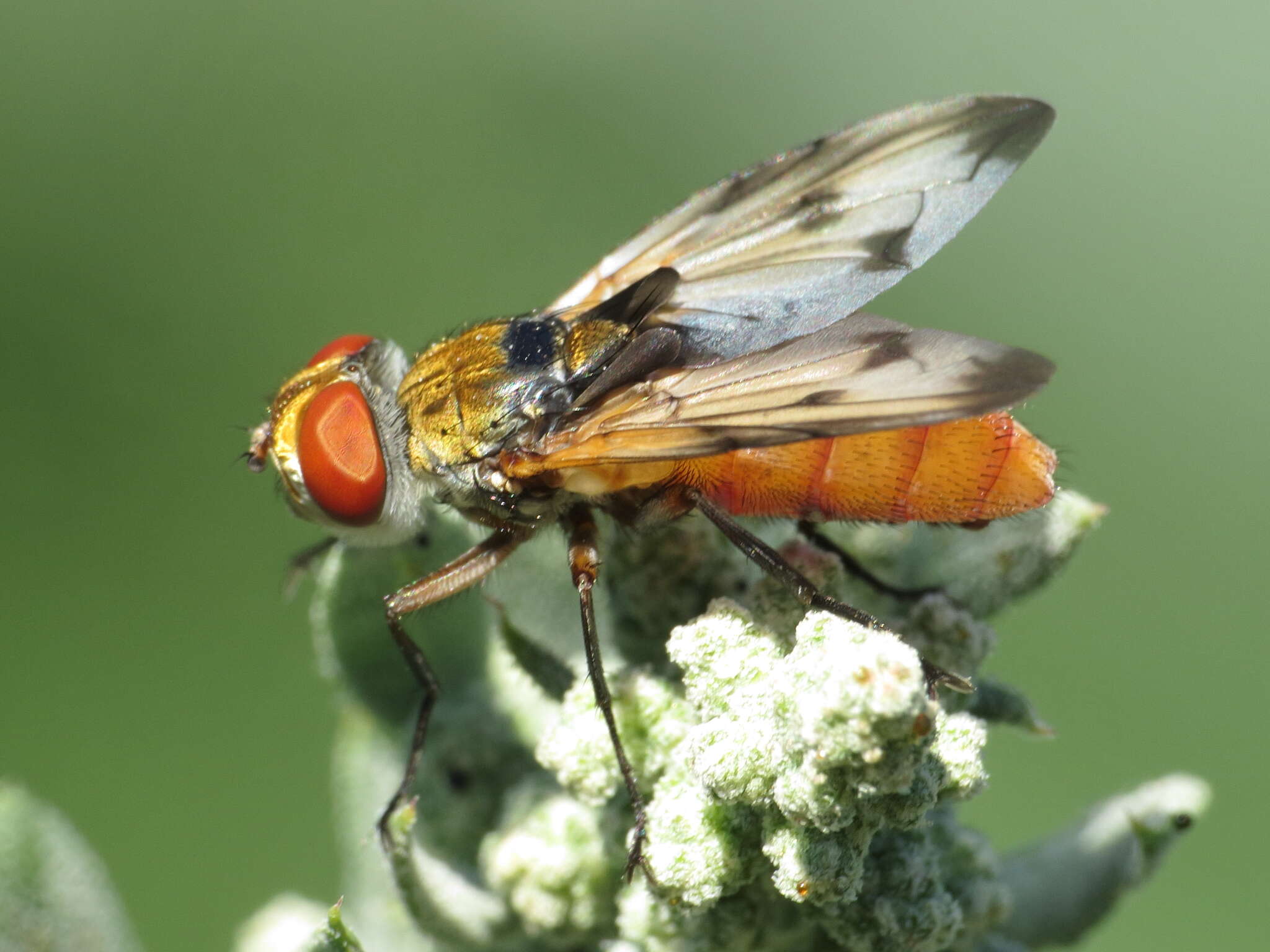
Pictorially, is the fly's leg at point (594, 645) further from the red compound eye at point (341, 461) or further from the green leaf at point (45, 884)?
the green leaf at point (45, 884)

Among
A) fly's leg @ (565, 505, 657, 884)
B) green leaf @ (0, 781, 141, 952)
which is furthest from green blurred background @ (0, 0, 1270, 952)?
green leaf @ (0, 781, 141, 952)

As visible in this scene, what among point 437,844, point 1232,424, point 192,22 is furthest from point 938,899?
point 192,22

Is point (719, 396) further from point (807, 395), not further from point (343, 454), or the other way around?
point (343, 454)

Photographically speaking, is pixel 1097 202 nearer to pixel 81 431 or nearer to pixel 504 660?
pixel 504 660

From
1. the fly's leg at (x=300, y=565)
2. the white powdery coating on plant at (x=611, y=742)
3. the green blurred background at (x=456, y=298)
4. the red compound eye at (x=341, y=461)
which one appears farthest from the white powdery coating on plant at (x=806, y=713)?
the green blurred background at (x=456, y=298)

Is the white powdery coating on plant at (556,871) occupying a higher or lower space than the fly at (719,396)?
lower

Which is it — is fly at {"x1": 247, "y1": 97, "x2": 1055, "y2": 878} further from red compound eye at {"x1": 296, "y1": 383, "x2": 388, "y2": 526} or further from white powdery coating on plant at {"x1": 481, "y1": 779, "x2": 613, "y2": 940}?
white powdery coating on plant at {"x1": 481, "y1": 779, "x2": 613, "y2": 940}
